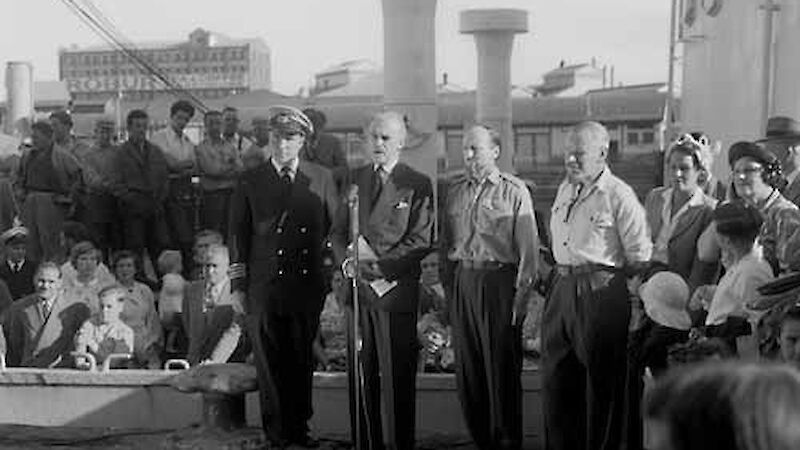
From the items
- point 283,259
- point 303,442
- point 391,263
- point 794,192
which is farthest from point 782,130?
point 303,442

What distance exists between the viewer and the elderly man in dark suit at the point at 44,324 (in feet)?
26.7

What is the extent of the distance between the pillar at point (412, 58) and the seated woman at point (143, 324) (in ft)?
18.6

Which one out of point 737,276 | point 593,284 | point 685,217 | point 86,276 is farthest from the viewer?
point 86,276

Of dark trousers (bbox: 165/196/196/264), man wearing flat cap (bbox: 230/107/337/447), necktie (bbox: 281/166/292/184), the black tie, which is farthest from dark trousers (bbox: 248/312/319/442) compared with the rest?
dark trousers (bbox: 165/196/196/264)

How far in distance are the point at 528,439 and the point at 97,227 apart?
455cm

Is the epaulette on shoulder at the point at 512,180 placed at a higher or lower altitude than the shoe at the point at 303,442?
higher

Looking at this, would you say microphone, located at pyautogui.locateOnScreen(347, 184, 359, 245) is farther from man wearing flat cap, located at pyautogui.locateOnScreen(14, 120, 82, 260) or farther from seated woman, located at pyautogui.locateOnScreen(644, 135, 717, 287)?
man wearing flat cap, located at pyautogui.locateOnScreen(14, 120, 82, 260)

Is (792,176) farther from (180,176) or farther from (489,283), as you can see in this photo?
(180,176)

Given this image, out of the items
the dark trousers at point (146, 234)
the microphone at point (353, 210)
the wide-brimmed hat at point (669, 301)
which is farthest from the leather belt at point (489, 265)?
the dark trousers at point (146, 234)

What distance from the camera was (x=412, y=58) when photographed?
14047mm

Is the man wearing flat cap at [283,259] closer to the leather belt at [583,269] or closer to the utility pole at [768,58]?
the leather belt at [583,269]

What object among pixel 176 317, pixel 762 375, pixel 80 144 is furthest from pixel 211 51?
pixel 762 375

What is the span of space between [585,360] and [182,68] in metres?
42.3

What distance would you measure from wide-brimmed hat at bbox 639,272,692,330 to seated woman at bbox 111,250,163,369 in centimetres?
356
